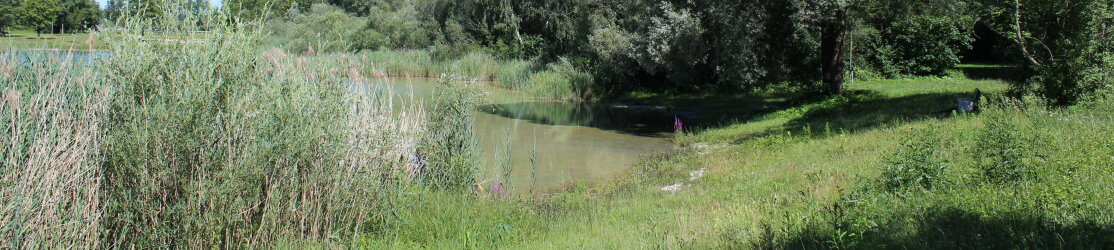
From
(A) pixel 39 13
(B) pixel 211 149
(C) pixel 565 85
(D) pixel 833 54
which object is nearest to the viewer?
(B) pixel 211 149

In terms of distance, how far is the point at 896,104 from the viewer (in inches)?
692

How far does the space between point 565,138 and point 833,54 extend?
7.58 m

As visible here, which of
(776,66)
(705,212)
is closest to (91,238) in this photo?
(705,212)

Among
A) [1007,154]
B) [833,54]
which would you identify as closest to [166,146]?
[1007,154]

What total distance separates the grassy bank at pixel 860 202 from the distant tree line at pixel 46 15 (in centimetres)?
397

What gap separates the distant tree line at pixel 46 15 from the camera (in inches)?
300

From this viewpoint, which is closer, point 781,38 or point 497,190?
point 497,190

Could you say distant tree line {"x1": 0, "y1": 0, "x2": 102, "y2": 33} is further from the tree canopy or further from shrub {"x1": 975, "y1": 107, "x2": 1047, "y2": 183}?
shrub {"x1": 975, "y1": 107, "x2": 1047, "y2": 183}

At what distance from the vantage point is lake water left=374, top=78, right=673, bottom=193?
1326 cm

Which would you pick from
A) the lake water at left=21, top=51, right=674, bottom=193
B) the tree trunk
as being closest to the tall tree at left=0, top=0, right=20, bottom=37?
the lake water at left=21, top=51, right=674, bottom=193

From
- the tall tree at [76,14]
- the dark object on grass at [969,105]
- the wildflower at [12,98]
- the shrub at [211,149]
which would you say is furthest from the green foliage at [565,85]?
the wildflower at [12,98]

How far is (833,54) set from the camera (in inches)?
788

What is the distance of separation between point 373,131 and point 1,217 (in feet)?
10.9

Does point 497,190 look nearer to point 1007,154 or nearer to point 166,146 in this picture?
point 166,146
